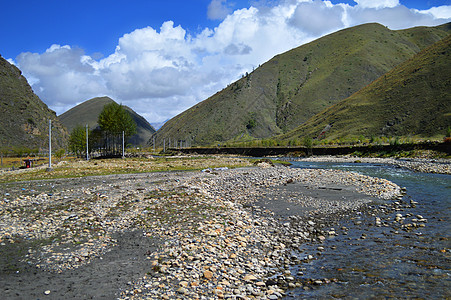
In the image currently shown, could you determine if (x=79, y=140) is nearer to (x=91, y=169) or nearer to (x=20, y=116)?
(x=20, y=116)

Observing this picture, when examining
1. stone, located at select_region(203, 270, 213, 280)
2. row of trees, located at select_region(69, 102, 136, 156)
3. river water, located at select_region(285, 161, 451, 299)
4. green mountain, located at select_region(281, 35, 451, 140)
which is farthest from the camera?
green mountain, located at select_region(281, 35, 451, 140)

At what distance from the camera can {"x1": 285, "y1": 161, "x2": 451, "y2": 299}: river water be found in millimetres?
8477

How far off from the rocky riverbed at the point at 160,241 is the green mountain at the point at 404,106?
94.9m

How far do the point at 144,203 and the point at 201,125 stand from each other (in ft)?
593

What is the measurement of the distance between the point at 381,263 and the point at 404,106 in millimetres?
120805

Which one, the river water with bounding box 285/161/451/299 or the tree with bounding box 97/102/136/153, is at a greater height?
the tree with bounding box 97/102/136/153

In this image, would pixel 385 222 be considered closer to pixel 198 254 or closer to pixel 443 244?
pixel 443 244

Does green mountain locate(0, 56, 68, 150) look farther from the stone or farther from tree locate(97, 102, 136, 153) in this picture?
the stone

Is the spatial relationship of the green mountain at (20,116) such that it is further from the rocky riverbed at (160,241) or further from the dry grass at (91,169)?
the rocky riverbed at (160,241)

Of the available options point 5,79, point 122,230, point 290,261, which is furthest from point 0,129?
point 290,261

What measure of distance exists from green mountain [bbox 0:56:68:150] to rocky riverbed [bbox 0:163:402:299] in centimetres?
10748

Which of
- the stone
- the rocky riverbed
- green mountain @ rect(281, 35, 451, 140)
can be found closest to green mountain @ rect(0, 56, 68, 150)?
the rocky riverbed

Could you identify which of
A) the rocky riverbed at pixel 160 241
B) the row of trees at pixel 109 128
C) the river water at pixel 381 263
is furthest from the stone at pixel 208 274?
the row of trees at pixel 109 128

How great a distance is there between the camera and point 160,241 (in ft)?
37.8
